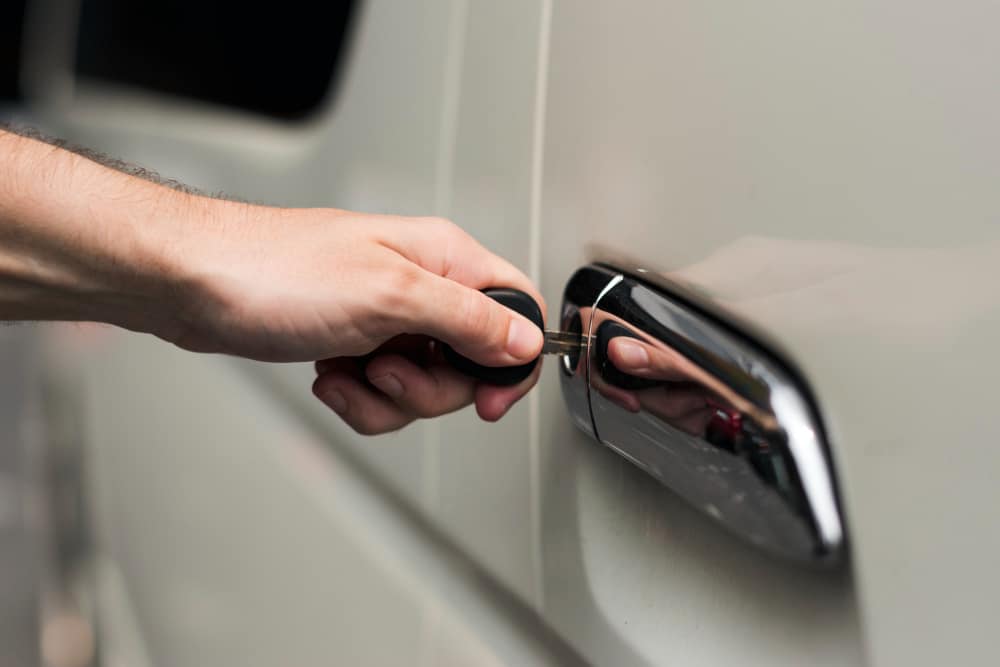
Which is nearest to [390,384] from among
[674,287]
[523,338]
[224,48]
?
[523,338]

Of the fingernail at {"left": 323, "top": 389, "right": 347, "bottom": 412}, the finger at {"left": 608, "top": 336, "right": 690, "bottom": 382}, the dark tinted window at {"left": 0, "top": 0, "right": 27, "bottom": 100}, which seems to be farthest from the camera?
the dark tinted window at {"left": 0, "top": 0, "right": 27, "bottom": 100}

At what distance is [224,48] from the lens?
1438mm

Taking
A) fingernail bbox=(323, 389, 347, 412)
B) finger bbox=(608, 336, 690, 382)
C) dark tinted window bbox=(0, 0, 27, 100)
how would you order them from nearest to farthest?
finger bbox=(608, 336, 690, 382) → fingernail bbox=(323, 389, 347, 412) → dark tinted window bbox=(0, 0, 27, 100)

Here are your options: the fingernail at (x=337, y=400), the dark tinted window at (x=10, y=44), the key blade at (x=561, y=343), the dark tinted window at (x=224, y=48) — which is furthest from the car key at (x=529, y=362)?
the dark tinted window at (x=10, y=44)

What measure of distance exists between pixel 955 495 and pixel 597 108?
28 centimetres

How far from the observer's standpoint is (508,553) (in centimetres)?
66

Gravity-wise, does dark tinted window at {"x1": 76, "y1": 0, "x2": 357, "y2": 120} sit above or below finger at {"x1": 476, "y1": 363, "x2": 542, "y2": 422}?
above

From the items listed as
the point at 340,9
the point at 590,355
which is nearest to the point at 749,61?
the point at 590,355

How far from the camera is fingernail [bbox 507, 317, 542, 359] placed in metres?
0.56

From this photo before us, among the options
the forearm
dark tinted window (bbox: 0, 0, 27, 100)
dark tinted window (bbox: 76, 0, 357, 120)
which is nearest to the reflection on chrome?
the forearm

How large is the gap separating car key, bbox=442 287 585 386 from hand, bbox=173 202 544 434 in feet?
0.03

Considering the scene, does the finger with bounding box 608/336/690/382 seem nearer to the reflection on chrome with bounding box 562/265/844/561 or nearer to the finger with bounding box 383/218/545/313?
the reflection on chrome with bounding box 562/265/844/561

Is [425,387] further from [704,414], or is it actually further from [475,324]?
[704,414]

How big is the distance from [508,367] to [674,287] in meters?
0.14
